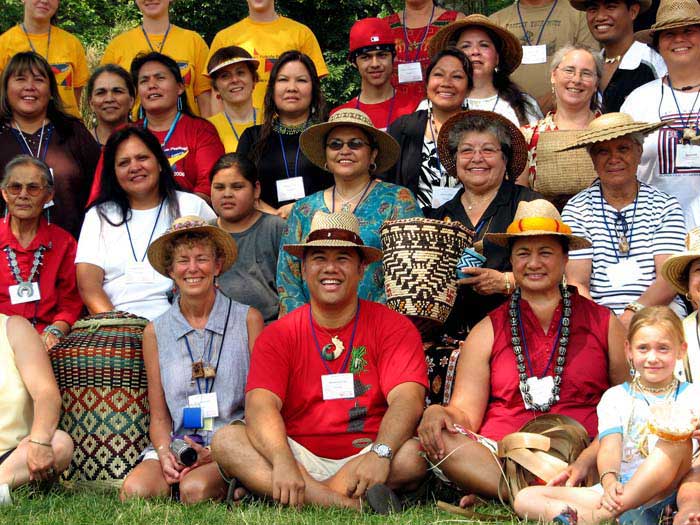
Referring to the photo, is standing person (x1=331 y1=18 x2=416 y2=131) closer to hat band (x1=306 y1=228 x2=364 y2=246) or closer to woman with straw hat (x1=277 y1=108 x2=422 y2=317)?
woman with straw hat (x1=277 y1=108 x2=422 y2=317)

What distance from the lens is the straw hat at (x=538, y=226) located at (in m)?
5.66

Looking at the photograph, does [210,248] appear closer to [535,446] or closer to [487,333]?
[487,333]

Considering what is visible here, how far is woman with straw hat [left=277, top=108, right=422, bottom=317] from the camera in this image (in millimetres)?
6648

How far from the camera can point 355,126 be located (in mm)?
6879

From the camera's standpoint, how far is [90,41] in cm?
1923

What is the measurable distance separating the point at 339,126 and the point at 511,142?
105 centimetres

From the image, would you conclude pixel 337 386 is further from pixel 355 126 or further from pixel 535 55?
pixel 535 55

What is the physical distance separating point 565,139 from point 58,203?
11.3 ft

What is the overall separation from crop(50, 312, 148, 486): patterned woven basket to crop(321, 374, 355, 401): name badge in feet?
3.94

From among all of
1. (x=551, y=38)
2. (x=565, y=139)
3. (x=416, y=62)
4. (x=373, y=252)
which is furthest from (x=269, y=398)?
(x=551, y=38)

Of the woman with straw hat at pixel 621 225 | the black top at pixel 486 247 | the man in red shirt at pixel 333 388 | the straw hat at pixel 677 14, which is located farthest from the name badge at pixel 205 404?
the straw hat at pixel 677 14

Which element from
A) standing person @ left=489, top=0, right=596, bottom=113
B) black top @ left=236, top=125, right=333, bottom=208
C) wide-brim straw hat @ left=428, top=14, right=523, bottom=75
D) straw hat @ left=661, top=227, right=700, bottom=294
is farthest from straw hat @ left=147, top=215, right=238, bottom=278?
standing person @ left=489, top=0, right=596, bottom=113

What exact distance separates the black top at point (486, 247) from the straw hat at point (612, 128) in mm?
463

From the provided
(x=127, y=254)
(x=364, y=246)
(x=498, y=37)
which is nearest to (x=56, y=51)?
(x=127, y=254)
